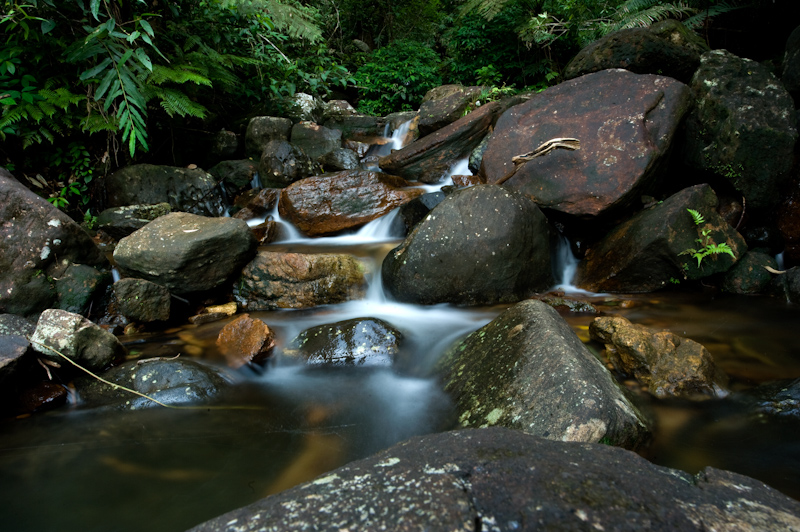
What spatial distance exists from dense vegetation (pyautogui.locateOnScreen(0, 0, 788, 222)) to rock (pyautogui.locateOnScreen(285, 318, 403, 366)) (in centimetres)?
323

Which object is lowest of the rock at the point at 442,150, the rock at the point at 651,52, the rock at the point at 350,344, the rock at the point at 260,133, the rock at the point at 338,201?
the rock at the point at 350,344

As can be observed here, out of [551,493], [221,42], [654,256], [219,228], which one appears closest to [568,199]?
[654,256]

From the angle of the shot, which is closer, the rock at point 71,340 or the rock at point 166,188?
the rock at point 71,340

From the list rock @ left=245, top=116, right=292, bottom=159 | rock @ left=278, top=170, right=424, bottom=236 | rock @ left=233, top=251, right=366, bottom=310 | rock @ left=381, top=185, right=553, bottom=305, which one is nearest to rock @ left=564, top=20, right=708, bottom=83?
rock @ left=381, top=185, right=553, bottom=305

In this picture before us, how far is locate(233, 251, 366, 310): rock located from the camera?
4785mm

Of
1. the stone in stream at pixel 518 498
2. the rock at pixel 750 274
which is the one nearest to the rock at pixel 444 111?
the rock at pixel 750 274

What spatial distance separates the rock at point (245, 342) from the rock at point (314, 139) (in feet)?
18.9

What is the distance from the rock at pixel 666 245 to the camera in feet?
14.4

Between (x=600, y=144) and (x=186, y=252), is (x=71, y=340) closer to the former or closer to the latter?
(x=186, y=252)

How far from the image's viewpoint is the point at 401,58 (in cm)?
1296

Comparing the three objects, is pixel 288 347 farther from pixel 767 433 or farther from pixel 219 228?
pixel 767 433

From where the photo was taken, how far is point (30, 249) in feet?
13.3

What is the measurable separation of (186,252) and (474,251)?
2811 mm

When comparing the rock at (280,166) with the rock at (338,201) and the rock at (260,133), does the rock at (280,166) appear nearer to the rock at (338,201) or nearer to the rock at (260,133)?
the rock at (260,133)
